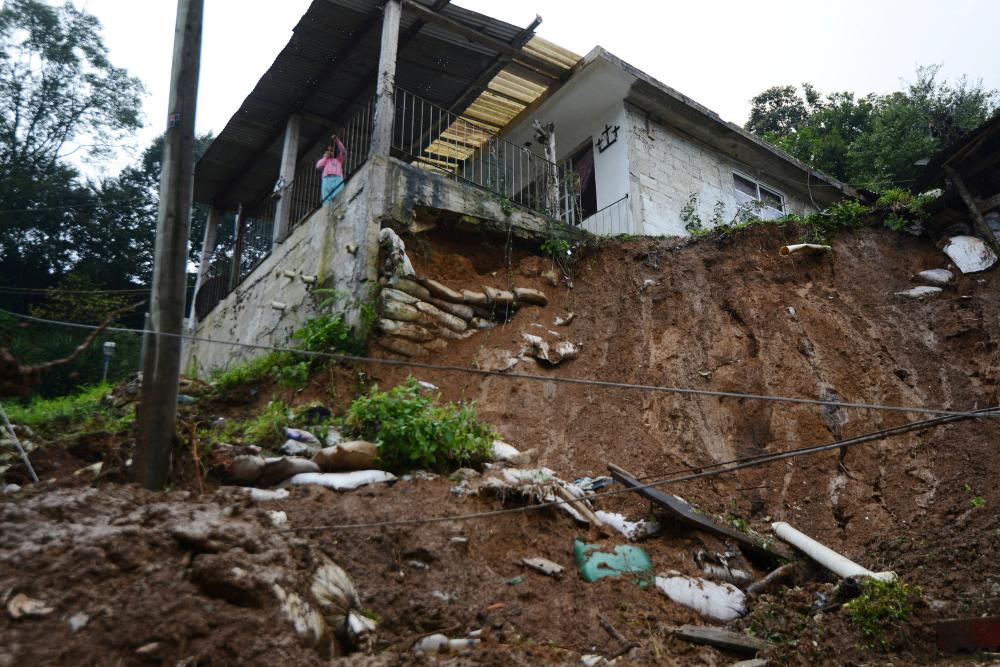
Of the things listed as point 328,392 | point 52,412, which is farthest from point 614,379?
point 52,412

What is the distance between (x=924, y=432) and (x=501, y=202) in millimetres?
5246

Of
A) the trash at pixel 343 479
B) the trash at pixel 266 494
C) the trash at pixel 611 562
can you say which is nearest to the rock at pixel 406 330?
the trash at pixel 343 479

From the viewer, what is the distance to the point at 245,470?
478 cm

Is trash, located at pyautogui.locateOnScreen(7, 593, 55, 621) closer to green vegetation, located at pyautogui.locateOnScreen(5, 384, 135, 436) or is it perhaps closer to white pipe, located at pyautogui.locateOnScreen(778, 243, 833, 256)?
green vegetation, located at pyautogui.locateOnScreen(5, 384, 135, 436)

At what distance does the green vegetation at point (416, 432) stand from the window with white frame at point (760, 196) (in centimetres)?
824

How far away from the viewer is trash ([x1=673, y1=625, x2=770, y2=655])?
12.7ft

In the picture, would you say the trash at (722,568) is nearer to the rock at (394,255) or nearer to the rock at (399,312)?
the rock at (399,312)

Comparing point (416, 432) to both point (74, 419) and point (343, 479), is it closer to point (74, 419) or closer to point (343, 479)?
point (343, 479)

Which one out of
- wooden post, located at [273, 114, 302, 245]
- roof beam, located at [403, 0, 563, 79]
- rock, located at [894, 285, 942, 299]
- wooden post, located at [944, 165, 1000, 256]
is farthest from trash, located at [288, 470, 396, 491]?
wooden post, located at [944, 165, 1000, 256]

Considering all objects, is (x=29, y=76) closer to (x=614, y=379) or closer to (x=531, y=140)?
(x=531, y=140)

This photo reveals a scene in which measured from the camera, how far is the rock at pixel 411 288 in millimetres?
7242

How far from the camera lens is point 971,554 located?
444cm

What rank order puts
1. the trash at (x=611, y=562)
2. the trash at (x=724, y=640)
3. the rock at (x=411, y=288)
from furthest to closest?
the rock at (x=411, y=288) < the trash at (x=611, y=562) < the trash at (x=724, y=640)

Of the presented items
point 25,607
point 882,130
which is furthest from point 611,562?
point 882,130
